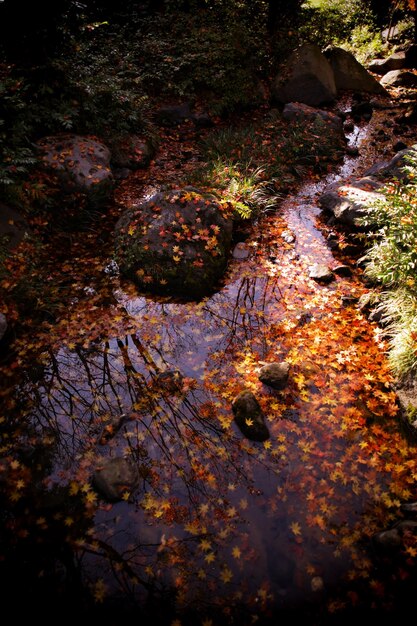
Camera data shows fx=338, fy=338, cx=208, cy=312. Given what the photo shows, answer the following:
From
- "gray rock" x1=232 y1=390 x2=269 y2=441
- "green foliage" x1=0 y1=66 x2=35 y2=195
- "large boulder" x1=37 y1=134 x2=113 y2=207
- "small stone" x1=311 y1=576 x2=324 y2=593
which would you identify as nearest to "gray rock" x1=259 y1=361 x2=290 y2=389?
"gray rock" x1=232 y1=390 x2=269 y2=441

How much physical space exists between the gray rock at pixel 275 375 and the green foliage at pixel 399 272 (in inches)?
55.4

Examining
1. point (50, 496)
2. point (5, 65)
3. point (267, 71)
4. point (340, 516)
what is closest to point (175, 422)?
point (50, 496)

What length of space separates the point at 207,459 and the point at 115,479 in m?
1.00

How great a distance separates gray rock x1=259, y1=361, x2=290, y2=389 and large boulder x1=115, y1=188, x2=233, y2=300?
1.92m

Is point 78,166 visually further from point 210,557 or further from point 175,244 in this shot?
point 210,557

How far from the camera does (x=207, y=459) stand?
378 centimetres

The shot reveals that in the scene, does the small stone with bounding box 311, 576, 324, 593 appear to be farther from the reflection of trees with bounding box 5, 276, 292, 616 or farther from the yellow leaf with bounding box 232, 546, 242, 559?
the yellow leaf with bounding box 232, 546, 242, 559

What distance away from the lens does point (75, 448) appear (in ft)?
12.8

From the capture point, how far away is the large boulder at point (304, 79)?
10.8 m

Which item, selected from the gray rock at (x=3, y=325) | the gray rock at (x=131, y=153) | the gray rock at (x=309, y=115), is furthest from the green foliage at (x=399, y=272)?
the gray rock at (x=131, y=153)

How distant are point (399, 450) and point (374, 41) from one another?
18.2m

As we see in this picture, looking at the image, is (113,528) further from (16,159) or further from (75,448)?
(16,159)

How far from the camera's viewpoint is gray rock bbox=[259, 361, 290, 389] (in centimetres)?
443

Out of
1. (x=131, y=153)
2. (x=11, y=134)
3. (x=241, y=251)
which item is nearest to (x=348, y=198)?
(x=241, y=251)
